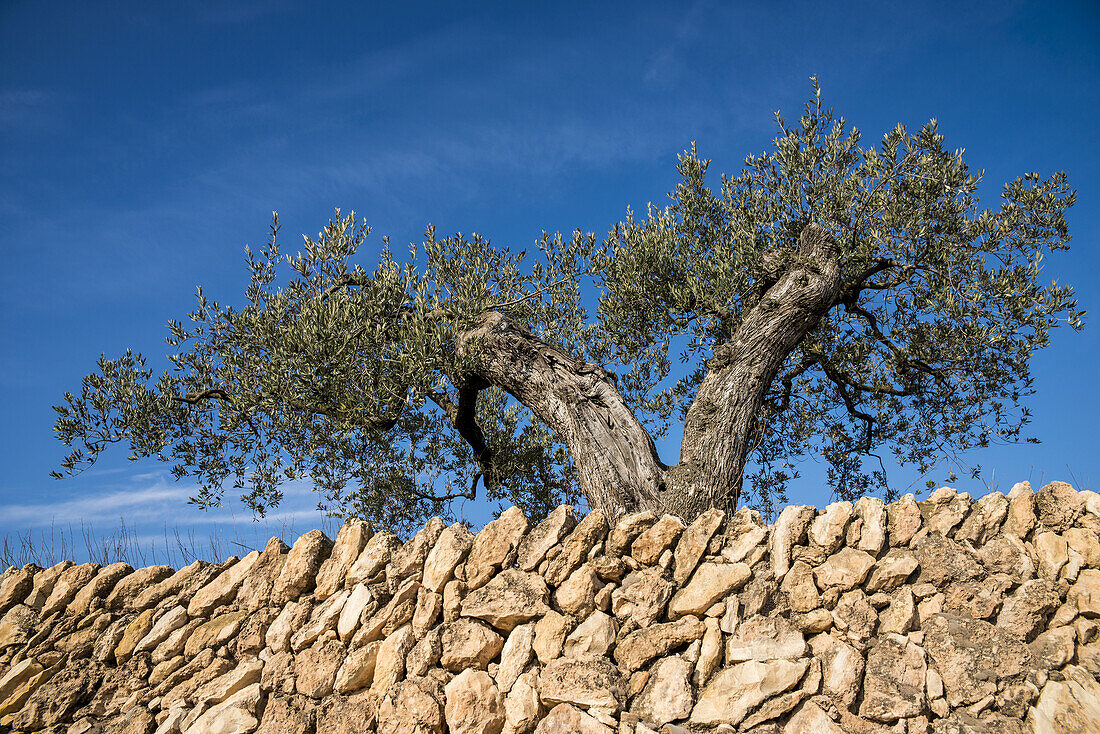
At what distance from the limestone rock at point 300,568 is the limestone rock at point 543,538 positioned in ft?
7.12

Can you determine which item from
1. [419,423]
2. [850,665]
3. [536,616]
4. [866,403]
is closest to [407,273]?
[419,423]

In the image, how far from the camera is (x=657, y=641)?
575cm

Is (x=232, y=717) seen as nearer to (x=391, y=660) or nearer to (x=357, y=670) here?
(x=357, y=670)

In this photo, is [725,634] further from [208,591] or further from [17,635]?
[17,635]

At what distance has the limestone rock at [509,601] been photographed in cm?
602

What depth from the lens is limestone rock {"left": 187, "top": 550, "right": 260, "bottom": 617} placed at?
704 centimetres

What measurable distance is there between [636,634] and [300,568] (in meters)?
3.44

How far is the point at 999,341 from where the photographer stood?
9.75 metres

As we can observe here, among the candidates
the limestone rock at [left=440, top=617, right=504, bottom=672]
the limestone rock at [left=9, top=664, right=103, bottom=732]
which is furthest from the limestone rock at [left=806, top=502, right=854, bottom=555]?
the limestone rock at [left=9, top=664, right=103, bottom=732]

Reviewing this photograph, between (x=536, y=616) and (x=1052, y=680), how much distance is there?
13.5 ft

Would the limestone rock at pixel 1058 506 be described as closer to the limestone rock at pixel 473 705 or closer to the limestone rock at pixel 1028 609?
the limestone rock at pixel 1028 609

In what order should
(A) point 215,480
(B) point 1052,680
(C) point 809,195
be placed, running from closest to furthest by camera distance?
(B) point 1052,680 < (A) point 215,480 < (C) point 809,195

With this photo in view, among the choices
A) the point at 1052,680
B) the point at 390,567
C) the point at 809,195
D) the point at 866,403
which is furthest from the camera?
the point at 866,403

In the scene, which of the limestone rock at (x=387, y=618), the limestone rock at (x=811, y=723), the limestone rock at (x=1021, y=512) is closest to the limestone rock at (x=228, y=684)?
the limestone rock at (x=387, y=618)
